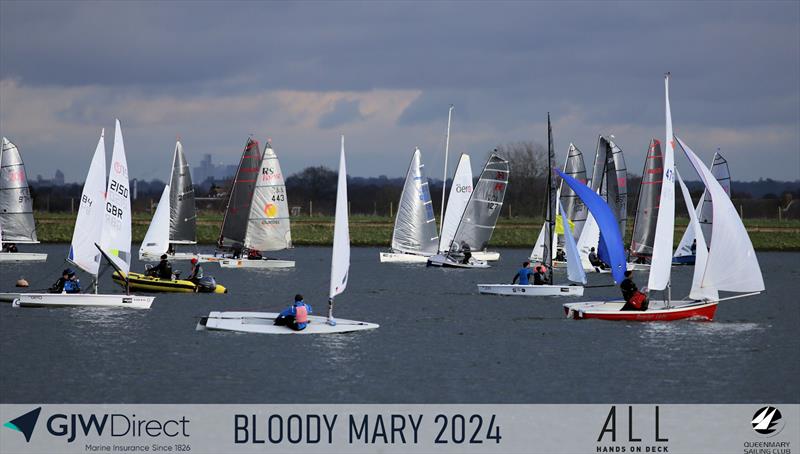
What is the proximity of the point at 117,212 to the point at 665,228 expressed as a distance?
1896cm

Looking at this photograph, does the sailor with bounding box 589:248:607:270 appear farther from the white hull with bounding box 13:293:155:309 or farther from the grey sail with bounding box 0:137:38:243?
the grey sail with bounding box 0:137:38:243

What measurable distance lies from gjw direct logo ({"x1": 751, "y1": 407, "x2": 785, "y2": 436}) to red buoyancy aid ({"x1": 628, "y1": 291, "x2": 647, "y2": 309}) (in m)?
12.7

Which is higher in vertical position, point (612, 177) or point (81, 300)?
point (612, 177)

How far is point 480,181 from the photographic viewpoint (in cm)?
6531

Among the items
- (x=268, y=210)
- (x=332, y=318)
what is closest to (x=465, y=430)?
(x=332, y=318)

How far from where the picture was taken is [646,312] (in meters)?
38.8

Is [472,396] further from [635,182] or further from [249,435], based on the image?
[635,182]

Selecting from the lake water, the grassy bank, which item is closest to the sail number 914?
the lake water

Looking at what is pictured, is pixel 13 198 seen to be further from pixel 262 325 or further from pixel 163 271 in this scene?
pixel 262 325

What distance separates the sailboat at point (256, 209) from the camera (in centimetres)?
6556

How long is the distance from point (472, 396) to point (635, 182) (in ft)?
444

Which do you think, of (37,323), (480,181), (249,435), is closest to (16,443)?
(249,435)

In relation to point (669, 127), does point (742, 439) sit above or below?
below

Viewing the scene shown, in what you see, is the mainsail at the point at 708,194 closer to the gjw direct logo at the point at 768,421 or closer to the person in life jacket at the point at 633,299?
the person in life jacket at the point at 633,299
